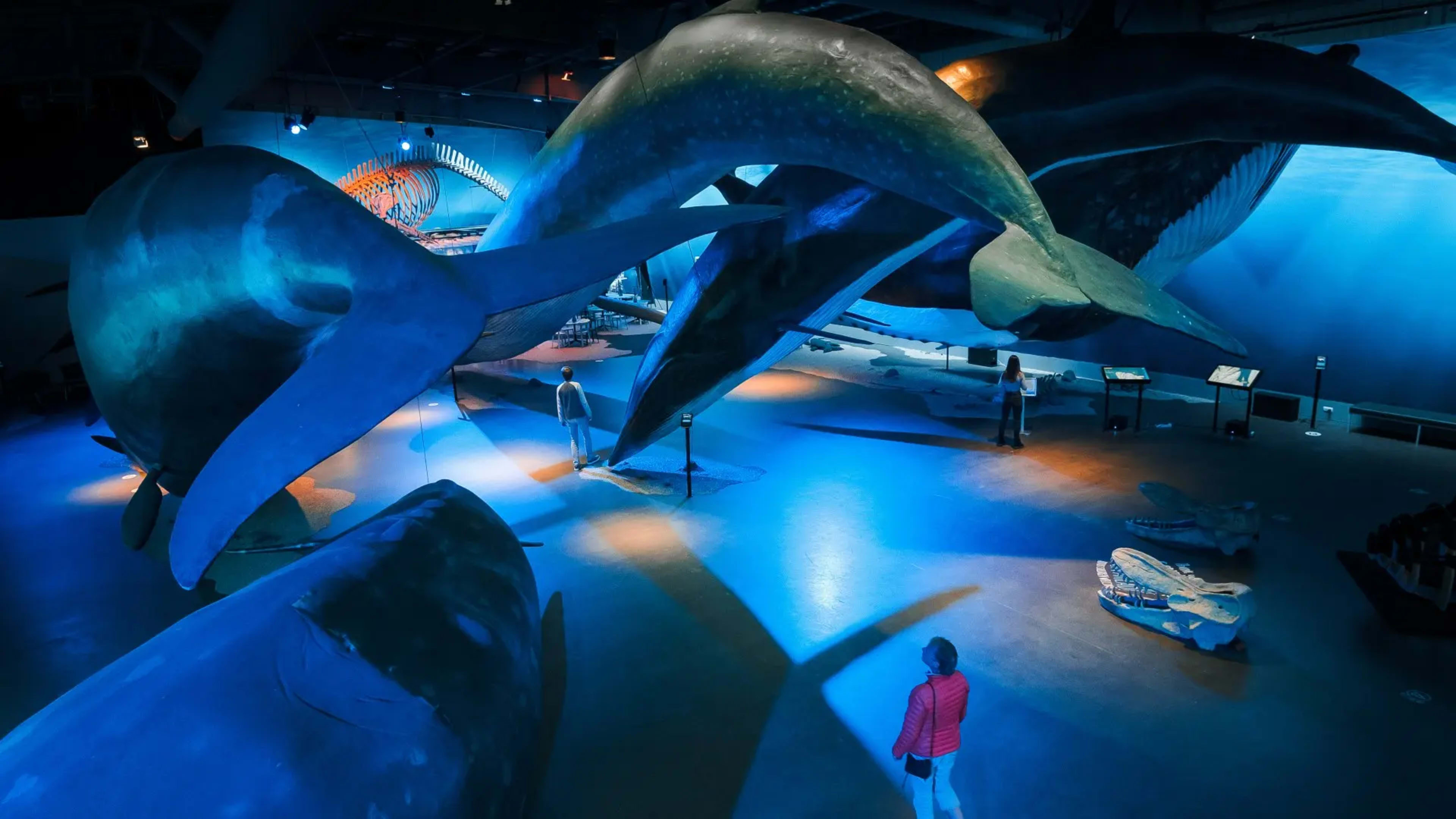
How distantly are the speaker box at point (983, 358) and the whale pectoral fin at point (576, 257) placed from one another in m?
11.4

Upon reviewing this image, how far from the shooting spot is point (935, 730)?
353cm

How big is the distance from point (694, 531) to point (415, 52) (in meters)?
10.5

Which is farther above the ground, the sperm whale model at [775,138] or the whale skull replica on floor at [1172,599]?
the sperm whale model at [775,138]

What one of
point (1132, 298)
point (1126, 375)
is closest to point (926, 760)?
point (1132, 298)

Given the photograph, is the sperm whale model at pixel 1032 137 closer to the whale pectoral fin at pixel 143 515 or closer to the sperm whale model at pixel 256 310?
the sperm whale model at pixel 256 310

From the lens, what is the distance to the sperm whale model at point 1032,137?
18.5 ft

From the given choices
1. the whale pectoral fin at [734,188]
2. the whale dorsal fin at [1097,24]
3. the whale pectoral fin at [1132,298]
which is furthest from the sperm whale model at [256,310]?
the whale pectoral fin at [734,188]

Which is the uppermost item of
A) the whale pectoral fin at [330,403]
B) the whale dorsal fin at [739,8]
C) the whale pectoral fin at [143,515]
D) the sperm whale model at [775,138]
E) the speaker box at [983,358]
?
the whale dorsal fin at [739,8]

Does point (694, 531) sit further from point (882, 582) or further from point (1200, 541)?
point (1200, 541)

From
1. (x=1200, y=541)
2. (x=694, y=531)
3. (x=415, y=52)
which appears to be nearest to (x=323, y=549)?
(x=694, y=531)

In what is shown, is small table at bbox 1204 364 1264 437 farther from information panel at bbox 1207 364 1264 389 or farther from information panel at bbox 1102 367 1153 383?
information panel at bbox 1102 367 1153 383

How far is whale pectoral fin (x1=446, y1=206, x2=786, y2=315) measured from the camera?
333 cm

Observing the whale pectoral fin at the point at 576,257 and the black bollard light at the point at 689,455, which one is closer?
the whale pectoral fin at the point at 576,257

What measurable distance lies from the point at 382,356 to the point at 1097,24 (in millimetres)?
5760
